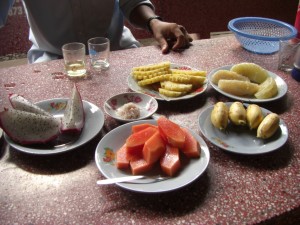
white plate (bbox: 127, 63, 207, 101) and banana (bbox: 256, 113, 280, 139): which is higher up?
banana (bbox: 256, 113, 280, 139)

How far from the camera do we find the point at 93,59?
4.06 ft

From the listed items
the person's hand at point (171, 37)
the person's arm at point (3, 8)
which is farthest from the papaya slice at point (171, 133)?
the person's arm at point (3, 8)

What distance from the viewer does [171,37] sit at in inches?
57.6

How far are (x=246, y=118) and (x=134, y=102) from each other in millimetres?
346

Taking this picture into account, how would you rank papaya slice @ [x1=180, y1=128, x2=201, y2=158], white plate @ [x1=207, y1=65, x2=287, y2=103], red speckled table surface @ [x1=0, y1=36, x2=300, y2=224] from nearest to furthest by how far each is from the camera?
red speckled table surface @ [x1=0, y1=36, x2=300, y2=224], papaya slice @ [x1=180, y1=128, x2=201, y2=158], white plate @ [x1=207, y1=65, x2=287, y2=103]

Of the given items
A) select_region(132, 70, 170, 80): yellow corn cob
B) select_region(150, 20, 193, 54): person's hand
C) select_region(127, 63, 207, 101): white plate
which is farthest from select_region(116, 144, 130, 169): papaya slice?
select_region(150, 20, 193, 54): person's hand

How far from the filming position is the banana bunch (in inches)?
39.5

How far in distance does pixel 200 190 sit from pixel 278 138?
10.8 inches

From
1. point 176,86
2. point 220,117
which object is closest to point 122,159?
point 220,117

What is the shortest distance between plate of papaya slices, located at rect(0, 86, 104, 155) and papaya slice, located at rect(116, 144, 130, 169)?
0.11 m

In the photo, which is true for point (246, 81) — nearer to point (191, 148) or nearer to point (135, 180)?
point (191, 148)

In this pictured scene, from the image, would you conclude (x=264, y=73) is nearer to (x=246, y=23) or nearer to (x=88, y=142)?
(x=246, y=23)

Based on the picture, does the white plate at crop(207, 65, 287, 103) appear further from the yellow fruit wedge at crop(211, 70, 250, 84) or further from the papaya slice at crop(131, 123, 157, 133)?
the papaya slice at crop(131, 123, 157, 133)

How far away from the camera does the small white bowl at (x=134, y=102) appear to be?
900mm
